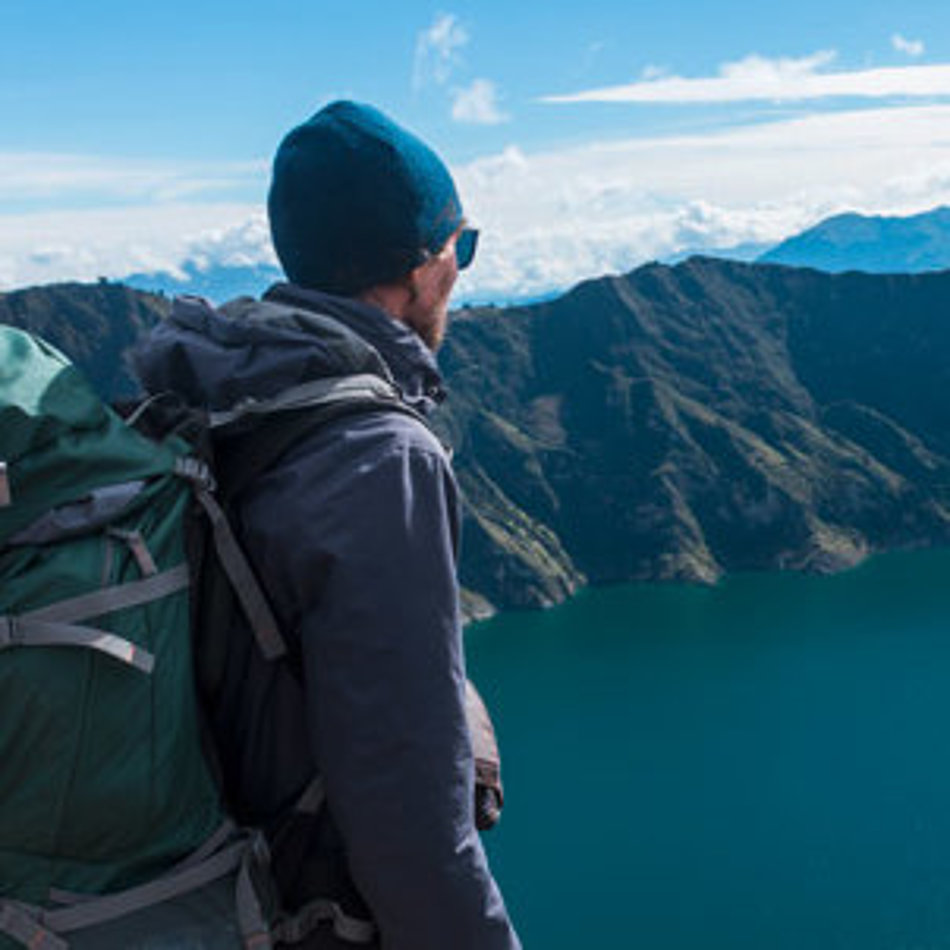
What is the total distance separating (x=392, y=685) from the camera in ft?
7.02

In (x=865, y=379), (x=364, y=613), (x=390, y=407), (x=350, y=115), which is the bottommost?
(x=865, y=379)

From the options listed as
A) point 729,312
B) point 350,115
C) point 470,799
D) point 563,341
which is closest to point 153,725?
point 470,799

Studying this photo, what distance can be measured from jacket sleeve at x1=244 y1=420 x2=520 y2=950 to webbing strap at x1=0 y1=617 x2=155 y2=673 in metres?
0.37

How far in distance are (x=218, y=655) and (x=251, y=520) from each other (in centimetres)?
31

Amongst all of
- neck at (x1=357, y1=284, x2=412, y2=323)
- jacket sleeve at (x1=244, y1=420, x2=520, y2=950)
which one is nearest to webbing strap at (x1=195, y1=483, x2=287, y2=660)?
jacket sleeve at (x1=244, y1=420, x2=520, y2=950)

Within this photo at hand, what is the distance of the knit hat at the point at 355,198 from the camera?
2688 millimetres

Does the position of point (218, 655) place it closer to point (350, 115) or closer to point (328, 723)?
point (328, 723)

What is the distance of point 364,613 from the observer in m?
2.12

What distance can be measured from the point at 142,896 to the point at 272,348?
1.17 m

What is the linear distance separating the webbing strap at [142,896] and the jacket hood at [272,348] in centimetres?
97

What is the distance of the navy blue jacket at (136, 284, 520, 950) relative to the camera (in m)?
2.14

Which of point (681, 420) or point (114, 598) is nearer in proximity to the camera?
point (114, 598)

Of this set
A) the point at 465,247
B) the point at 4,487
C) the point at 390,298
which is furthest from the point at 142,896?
the point at 465,247

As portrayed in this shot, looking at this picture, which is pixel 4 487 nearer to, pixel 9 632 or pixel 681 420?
pixel 9 632
